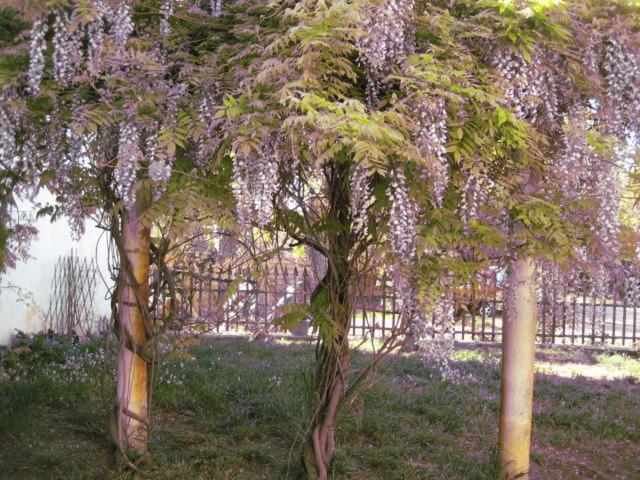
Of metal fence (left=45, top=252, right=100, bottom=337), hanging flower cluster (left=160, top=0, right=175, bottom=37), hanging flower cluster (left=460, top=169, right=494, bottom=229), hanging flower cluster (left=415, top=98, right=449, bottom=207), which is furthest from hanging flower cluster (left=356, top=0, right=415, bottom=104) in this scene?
metal fence (left=45, top=252, right=100, bottom=337)

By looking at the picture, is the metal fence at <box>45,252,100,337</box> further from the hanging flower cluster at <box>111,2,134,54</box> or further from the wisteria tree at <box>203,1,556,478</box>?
the hanging flower cluster at <box>111,2,134,54</box>

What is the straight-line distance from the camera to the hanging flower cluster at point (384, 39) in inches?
139

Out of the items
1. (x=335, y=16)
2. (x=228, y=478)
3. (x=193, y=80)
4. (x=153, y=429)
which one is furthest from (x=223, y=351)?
(x=335, y=16)

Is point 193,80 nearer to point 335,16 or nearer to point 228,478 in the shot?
point 335,16

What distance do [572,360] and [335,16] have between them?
865 cm

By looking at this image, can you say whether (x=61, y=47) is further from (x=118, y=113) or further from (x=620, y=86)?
(x=620, y=86)

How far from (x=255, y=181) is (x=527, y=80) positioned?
65.0 inches

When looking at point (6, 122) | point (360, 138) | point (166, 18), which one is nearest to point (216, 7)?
point (166, 18)

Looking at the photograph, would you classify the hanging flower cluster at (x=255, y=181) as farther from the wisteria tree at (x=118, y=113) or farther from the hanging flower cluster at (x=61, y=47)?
the hanging flower cluster at (x=61, y=47)

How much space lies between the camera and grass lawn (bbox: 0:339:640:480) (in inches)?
194

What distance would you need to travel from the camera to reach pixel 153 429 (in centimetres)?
563

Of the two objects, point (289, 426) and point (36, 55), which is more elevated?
point (36, 55)

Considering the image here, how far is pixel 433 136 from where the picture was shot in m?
3.64

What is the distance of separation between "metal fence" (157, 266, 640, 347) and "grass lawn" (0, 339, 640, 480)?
668 millimetres
